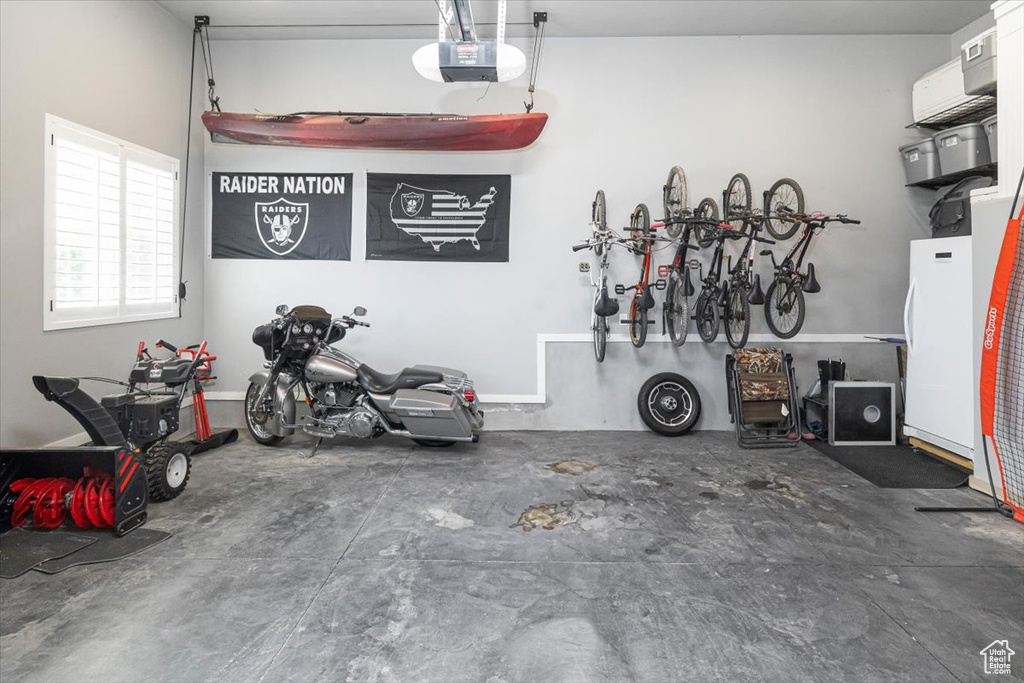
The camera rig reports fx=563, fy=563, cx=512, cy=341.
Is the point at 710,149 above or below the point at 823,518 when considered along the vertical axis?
above

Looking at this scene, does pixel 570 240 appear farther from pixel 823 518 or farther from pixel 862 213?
pixel 823 518

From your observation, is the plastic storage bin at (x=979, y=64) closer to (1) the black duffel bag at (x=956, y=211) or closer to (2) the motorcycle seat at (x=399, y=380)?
(1) the black duffel bag at (x=956, y=211)

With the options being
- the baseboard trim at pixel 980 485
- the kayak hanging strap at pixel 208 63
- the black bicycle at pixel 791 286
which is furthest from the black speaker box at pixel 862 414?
the kayak hanging strap at pixel 208 63

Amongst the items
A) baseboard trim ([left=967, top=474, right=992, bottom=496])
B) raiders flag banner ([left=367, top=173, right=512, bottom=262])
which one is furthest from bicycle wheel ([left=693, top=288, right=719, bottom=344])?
baseboard trim ([left=967, top=474, right=992, bottom=496])

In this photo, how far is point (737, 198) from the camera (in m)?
5.20

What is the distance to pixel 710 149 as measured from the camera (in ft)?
17.5

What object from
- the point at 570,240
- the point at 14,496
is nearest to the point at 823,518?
the point at 570,240

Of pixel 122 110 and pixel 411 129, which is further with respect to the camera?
pixel 411 129

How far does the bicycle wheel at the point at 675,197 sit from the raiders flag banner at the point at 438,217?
1.48 m

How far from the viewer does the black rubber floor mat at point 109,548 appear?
8.82ft

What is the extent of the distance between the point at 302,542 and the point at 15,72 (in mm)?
3270

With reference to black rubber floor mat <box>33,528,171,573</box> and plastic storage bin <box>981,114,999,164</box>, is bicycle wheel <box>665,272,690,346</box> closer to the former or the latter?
plastic storage bin <box>981,114,999,164</box>

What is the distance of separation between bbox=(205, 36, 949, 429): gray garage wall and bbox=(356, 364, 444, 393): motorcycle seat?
2.94 feet

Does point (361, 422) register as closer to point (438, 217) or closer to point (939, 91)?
point (438, 217)
